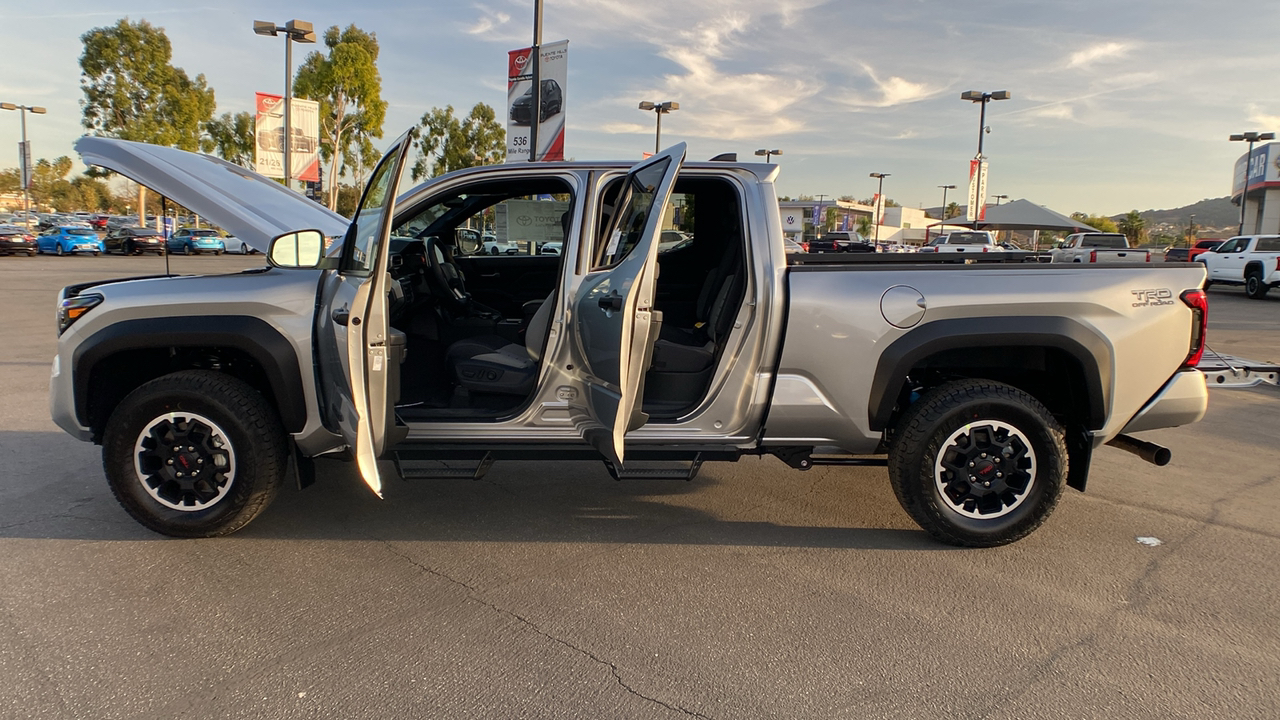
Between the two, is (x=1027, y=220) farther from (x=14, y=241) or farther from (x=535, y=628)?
(x=14, y=241)

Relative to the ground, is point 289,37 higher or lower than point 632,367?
higher

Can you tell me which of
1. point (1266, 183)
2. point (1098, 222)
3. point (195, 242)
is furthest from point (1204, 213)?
point (195, 242)

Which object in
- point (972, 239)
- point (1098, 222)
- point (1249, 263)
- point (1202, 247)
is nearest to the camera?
point (1249, 263)

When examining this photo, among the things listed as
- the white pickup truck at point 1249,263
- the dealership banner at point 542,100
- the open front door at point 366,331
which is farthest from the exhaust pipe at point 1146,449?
the white pickup truck at point 1249,263

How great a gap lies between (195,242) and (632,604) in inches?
1591

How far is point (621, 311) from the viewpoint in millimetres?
3463

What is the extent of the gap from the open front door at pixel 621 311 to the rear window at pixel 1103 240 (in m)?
30.3

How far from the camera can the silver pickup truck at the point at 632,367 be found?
3.75m

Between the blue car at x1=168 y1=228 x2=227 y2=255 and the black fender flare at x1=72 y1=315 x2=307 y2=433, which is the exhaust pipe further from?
the blue car at x1=168 y1=228 x2=227 y2=255

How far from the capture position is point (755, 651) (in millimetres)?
3014

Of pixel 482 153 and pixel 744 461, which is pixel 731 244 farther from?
pixel 482 153

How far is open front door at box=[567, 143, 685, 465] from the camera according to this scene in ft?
11.4

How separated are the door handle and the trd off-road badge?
245 centimetres

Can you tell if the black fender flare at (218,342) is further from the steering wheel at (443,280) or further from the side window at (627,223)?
the side window at (627,223)
